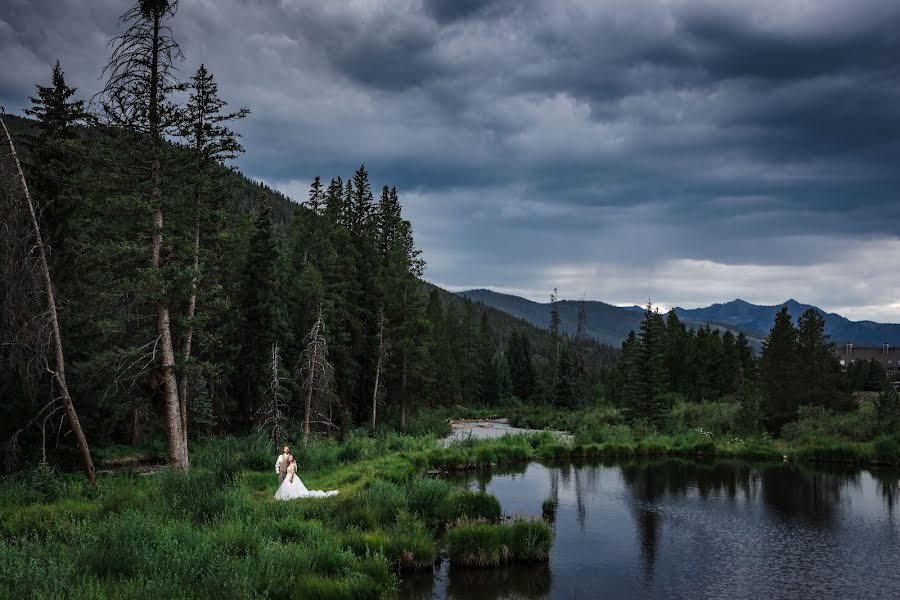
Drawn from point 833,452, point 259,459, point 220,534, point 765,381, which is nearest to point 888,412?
point 833,452

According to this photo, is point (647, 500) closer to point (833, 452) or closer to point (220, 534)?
point (220, 534)

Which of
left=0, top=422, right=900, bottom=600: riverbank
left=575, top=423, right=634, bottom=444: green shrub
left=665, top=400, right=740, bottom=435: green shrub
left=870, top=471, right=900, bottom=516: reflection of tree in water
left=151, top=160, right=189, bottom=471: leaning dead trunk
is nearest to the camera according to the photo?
left=0, top=422, right=900, bottom=600: riverbank

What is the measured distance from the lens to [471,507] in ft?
68.7

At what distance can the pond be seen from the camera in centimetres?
1550

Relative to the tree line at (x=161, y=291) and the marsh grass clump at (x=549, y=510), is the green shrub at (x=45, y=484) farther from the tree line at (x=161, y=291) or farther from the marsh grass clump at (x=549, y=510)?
the marsh grass clump at (x=549, y=510)

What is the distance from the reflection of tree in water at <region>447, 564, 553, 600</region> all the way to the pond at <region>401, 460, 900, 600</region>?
3 cm

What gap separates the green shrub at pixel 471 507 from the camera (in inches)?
811

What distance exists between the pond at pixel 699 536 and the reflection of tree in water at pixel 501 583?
0.11ft

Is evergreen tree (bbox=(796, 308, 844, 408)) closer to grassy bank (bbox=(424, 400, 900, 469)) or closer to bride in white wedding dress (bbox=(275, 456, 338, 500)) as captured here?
grassy bank (bbox=(424, 400, 900, 469))

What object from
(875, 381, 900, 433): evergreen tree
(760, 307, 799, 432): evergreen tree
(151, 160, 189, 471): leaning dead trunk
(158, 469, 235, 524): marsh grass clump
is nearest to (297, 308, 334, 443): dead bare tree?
(151, 160, 189, 471): leaning dead trunk

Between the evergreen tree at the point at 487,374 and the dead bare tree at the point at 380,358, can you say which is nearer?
the dead bare tree at the point at 380,358

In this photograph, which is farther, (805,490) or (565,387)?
(565,387)

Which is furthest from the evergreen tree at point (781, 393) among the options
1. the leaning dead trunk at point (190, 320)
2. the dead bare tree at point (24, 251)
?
the dead bare tree at point (24, 251)

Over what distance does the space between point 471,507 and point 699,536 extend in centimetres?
763
